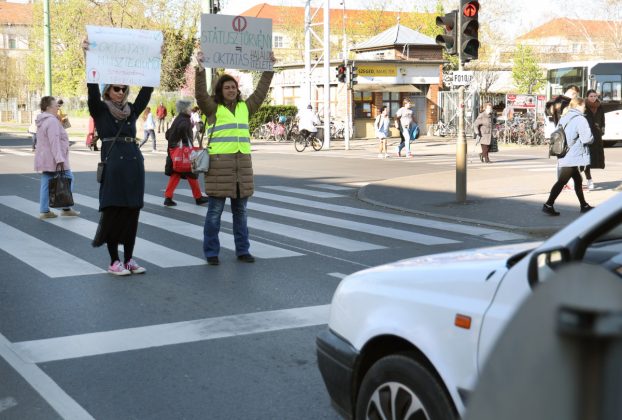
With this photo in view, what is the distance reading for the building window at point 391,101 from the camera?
4331 centimetres

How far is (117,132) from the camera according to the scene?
7.82 m

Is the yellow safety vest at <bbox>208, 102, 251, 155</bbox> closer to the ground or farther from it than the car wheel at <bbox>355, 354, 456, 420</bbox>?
farther from it

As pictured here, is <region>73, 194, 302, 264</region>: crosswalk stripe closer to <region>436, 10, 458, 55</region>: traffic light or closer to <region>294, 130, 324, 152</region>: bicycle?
<region>436, 10, 458, 55</region>: traffic light

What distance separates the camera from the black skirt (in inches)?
308

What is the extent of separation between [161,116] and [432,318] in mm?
37374

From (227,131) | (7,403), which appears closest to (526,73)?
(227,131)

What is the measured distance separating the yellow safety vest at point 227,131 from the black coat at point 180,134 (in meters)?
5.44

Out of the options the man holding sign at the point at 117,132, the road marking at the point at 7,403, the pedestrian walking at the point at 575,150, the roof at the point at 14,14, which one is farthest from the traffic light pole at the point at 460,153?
the roof at the point at 14,14

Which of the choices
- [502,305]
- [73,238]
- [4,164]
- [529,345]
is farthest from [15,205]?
[529,345]

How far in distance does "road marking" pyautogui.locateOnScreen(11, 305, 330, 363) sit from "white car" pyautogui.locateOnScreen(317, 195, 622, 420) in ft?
7.45

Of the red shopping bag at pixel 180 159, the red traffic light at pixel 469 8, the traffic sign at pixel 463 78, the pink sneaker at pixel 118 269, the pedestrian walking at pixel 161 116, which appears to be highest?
the red traffic light at pixel 469 8

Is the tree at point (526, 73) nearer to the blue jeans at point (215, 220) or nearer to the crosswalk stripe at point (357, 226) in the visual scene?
the crosswalk stripe at point (357, 226)

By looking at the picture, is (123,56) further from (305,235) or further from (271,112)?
(271,112)

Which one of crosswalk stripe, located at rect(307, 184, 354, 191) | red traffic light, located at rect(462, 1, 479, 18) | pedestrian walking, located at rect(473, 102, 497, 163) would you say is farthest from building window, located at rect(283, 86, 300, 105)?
red traffic light, located at rect(462, 1, 479, 18)
